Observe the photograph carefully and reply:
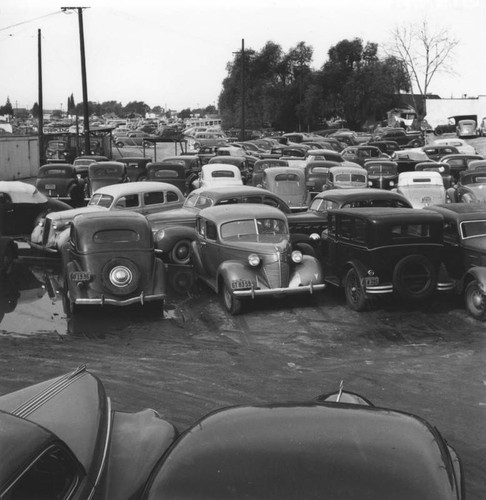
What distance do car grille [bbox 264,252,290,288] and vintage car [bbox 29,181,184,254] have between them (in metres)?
5.51

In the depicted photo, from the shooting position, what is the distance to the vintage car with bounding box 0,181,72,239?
641 inches

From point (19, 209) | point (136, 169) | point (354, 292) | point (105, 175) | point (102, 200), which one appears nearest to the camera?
point (354, 292)

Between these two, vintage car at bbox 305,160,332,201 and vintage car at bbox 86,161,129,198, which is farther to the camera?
vintage car at bbox 305,160,332,201

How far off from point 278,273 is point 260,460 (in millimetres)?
7996

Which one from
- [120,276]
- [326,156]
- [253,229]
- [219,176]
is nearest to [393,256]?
[253,229]

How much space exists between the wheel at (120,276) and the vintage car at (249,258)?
4.65ft

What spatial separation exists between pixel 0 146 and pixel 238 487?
3401cm

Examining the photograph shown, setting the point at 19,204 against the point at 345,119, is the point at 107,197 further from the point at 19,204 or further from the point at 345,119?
the point at 345,119

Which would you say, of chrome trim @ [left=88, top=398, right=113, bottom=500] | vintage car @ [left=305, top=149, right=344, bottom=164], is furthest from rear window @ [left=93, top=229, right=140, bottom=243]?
vintage car @ [left=305, top=149, right=344, bottom=164]

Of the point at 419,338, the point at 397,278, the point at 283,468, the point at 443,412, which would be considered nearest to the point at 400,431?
the point at 283,468

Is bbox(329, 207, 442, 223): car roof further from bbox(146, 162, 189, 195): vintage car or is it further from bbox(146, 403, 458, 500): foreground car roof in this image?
bbox(146, 162, 189, 195): vintage car

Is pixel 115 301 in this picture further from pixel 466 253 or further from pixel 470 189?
pixel 470 189

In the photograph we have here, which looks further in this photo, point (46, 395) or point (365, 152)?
point (365, 152)

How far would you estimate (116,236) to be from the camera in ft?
38.9
